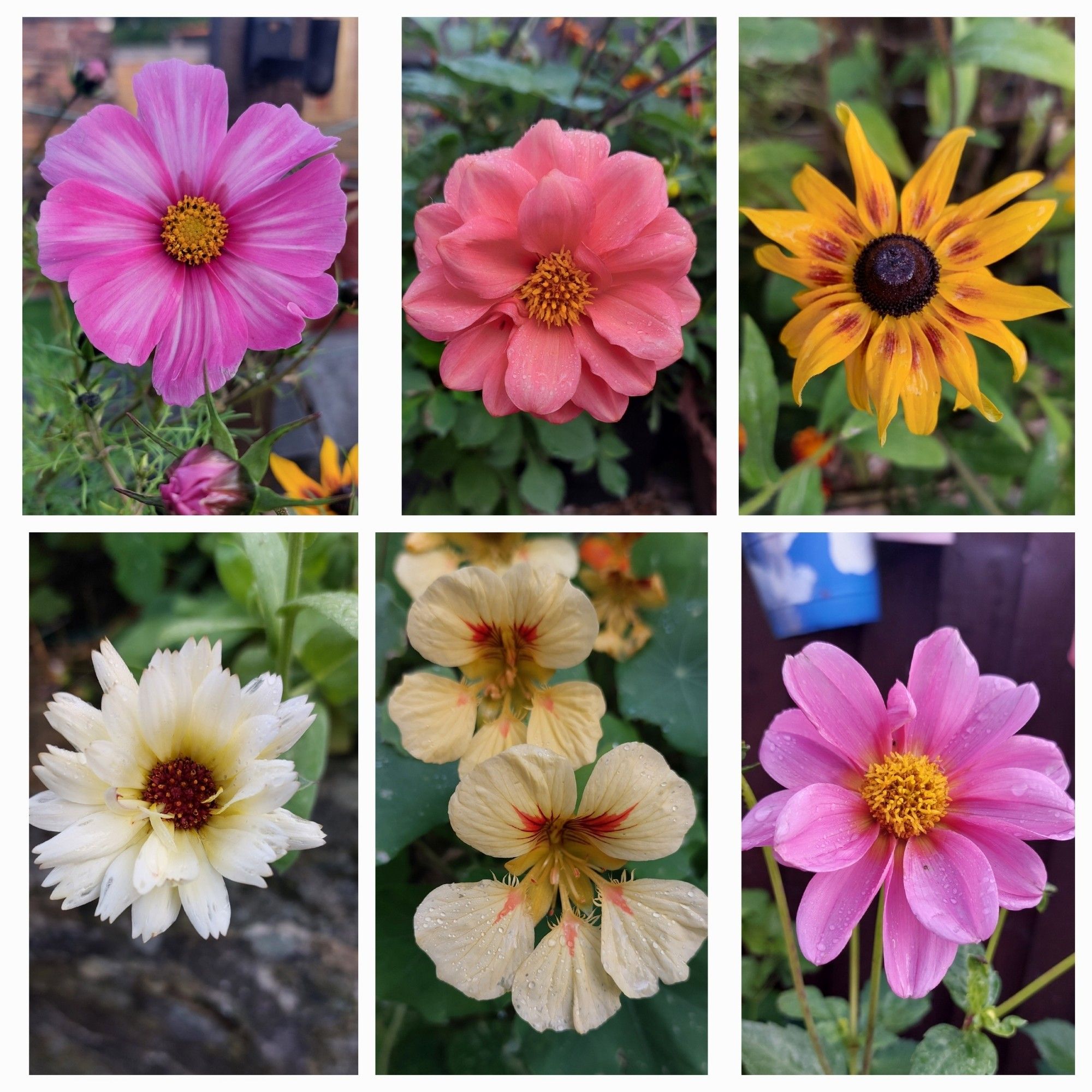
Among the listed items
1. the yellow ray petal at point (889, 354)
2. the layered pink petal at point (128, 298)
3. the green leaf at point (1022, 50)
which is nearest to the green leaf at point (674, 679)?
the yellow ray petal at point (889, 354)

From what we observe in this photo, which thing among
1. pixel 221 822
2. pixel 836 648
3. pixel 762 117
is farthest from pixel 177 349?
pixel 762 117

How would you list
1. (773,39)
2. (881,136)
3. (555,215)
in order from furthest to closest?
(881,136) < (773,39) < (555,215)

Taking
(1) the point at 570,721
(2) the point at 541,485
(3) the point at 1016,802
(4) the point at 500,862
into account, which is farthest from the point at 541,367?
(3) the point at 1016,802

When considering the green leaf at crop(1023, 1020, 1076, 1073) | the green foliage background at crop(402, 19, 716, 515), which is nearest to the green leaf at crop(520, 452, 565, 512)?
the green foliage background at crop(402, 19, 716, 515)

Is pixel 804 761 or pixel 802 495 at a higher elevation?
pixel 802 495

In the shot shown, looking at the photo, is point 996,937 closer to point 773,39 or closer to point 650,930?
point 650,930

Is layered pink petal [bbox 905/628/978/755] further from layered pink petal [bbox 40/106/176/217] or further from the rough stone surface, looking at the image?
layered pink petal [bbox 40/106/176/217]
